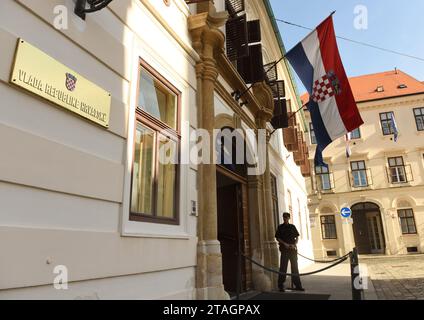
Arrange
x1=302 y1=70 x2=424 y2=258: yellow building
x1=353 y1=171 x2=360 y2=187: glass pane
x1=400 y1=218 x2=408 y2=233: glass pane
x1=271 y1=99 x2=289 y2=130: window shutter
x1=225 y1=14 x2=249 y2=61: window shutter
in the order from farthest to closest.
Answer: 1. x1=353 y1=171 x2=360 y2=187: glass pane
2. x1=302 y1=70 x2=424 y2=258: yellow building
3. x1=400 y1=218 x2=408 y2=233: glass pane
4. x1=271 y1=99 x2=289 y2=130: window shutter
5. x1=225 y1=14 x2=249 y2=61: window shutter

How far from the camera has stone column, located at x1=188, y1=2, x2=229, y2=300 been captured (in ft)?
16.9

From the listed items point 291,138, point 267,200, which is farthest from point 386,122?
point 267,200

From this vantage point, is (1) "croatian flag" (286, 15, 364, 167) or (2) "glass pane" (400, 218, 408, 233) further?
(2) "glass pane" (400, 218, 408, 233)

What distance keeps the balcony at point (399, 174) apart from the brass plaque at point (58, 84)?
28038 mm

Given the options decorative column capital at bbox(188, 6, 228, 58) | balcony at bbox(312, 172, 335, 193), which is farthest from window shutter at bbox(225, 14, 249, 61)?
balcony at bbox(312, 172, 335, 193)

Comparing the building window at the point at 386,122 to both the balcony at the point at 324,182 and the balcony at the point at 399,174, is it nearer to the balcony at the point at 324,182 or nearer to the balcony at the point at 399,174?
the balcony at the point at 399,174

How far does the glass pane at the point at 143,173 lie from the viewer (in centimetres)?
409

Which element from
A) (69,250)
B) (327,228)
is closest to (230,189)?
(69,250)

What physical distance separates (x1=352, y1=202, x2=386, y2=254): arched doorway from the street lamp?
27717 millimetres

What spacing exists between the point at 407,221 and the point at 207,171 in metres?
25.7

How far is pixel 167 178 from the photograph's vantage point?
4863 mm

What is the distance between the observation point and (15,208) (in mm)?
2564

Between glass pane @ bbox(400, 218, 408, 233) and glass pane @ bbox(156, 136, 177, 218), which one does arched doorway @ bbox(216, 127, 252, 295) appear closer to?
glass pane @ bbox(156, 136, 177, 218)

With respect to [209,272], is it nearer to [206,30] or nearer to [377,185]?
[206,30]
